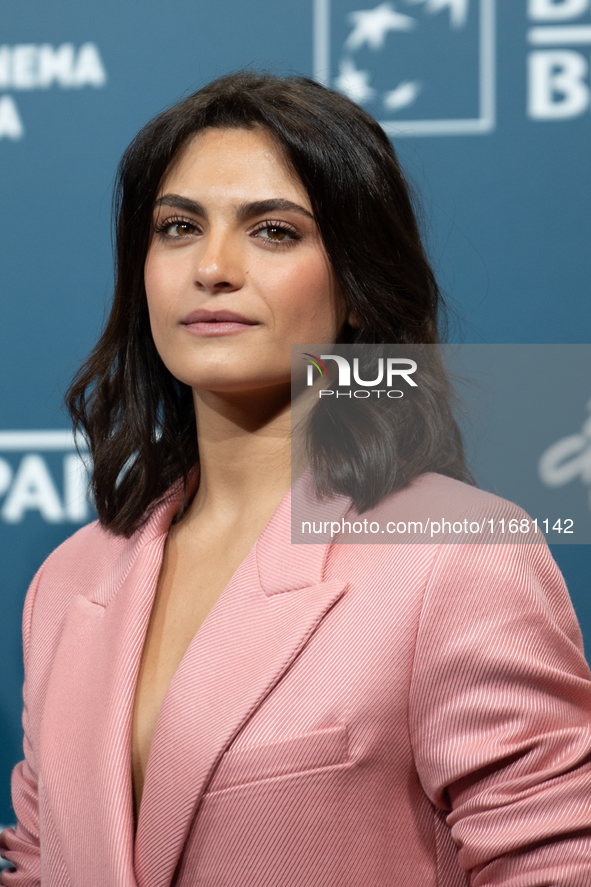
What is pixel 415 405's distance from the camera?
4.09 ft

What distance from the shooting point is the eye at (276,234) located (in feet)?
3.88

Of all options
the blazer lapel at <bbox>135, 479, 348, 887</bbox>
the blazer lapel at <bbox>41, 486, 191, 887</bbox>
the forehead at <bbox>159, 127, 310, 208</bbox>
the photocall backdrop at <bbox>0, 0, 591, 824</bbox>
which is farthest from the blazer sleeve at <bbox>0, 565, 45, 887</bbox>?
→ the forehead at <bbox>159, 127, 310, 208</bbox>

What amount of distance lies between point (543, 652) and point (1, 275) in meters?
1.46

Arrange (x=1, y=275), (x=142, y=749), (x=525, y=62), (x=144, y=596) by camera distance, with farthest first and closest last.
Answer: (x=1, y=275) < (x=525, y=62) < (x=144, y=596) < (x=142, y=749)

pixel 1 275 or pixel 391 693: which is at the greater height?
pixel 1 275

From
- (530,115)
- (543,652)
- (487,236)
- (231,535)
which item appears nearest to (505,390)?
(487,236)

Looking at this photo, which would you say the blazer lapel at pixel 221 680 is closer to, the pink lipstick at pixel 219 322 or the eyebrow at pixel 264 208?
the pink lipstick at pixel 219 322

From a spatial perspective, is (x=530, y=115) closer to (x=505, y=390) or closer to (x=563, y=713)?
(x=505, y=390)

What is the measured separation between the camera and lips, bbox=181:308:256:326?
1151 mm

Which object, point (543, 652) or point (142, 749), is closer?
point (543, 652)

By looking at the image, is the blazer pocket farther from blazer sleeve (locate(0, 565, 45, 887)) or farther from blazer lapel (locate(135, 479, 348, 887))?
blazer sleeve (locate(0, 565, 45, 887))

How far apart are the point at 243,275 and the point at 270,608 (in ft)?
1.40

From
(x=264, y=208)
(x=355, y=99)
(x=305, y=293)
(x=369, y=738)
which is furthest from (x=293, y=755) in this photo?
(x=355, y=99)

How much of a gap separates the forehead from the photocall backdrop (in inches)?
23.5
